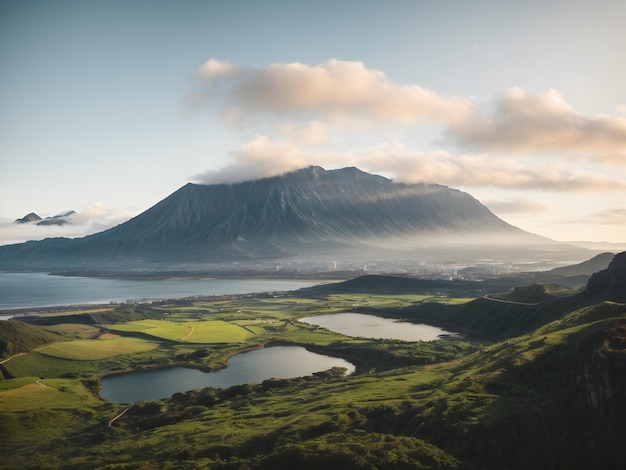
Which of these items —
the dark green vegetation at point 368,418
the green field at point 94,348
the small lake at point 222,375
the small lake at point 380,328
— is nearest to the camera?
the dark green vegetation at point 368,418

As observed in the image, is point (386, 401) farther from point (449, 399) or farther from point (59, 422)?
point (59, 422)

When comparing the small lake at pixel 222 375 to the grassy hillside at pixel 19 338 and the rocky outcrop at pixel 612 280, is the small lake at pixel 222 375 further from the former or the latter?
the rocky outcrop at pixel 612 280

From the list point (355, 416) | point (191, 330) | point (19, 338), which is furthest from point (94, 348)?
point (355, 416)

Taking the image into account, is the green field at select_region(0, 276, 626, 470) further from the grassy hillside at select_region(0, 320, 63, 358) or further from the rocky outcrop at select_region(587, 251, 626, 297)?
the rocky outcrop at select_region(587, 251, 626, 297)

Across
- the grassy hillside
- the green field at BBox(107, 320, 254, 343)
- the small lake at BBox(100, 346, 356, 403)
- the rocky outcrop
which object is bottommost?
the small lake at BBox(100, 346, 356, 403)

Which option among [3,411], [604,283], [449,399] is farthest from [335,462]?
[604,283]

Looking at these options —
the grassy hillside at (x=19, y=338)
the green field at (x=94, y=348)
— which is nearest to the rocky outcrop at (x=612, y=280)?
the green field at (x=94, y=348)

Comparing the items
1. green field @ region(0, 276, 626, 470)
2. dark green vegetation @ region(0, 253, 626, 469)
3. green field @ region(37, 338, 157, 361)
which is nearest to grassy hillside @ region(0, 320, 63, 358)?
green field @ region(37, 338, 157, 361)
